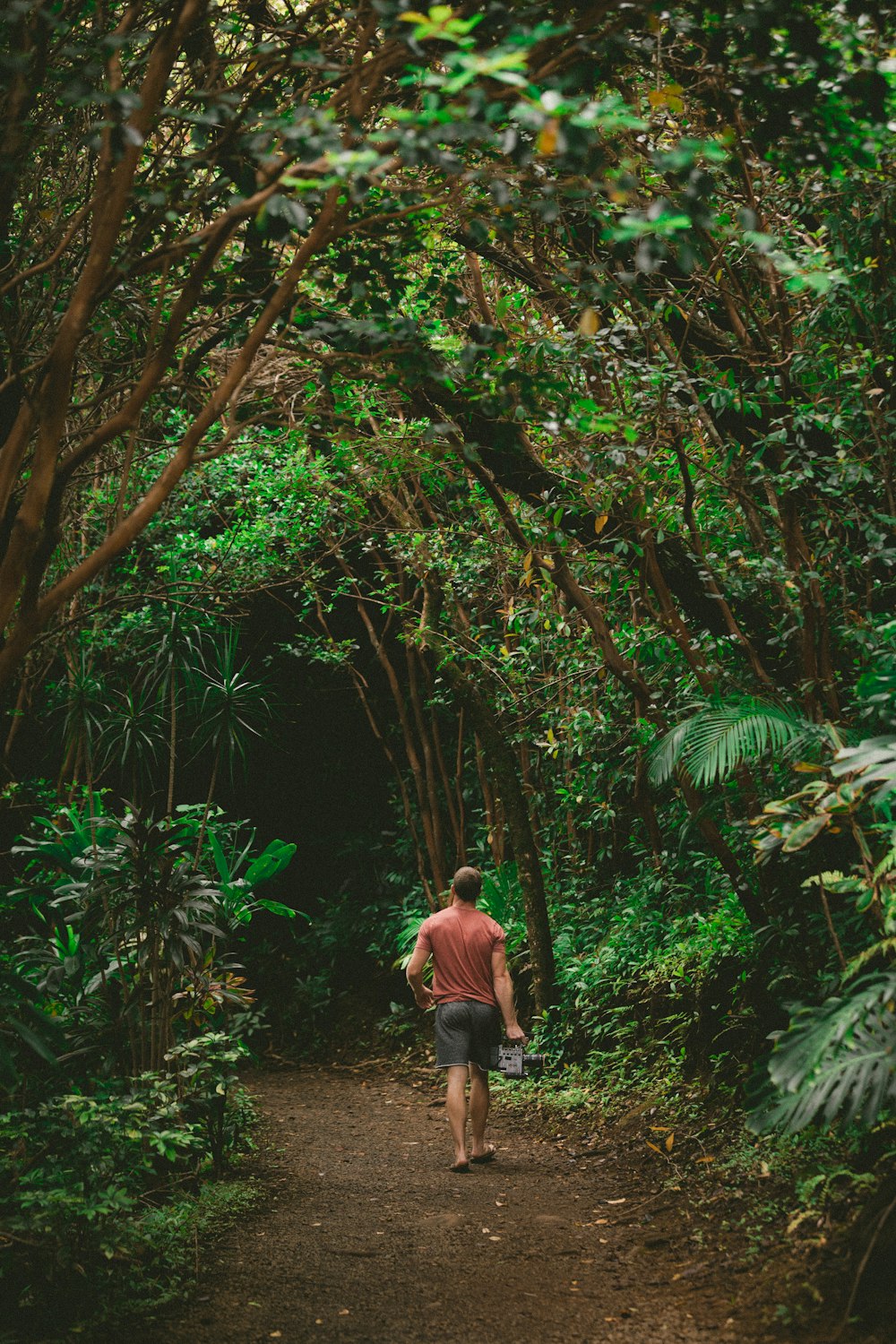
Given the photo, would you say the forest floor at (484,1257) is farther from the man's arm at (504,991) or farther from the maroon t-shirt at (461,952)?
the maroon t-shirt at (461,952)

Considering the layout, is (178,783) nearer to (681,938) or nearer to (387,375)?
(681,938)

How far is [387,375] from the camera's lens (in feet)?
14.0

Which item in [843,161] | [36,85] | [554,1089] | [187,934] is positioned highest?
[36,85]

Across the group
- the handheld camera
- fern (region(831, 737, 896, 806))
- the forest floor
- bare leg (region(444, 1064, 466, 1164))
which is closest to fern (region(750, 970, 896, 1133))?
fern (region(831, 737, 896, 806))

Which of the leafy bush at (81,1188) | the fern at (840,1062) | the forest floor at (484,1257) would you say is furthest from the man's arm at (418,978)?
the fern at (840,1062)

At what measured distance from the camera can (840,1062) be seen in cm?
336

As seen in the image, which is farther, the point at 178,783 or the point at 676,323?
the point at 178,783

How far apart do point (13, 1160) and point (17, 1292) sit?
1.43 ft

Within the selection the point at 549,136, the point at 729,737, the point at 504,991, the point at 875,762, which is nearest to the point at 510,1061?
the point at 504,991

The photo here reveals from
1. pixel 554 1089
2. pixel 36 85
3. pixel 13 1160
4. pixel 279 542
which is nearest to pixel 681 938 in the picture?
pixel 554 1089

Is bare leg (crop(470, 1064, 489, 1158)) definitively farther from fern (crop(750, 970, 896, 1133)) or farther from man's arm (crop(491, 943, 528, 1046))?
fern (crop(750, 970, 896, 1133))

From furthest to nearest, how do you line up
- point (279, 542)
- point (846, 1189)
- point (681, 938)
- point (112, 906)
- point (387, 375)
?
point (279, 542) → point (681, 938) → point (112, 906) → point (387, 375) → point (846, 1189)

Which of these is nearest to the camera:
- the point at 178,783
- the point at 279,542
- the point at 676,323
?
the point at 676,323

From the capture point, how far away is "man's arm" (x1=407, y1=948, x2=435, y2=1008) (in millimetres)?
6312
